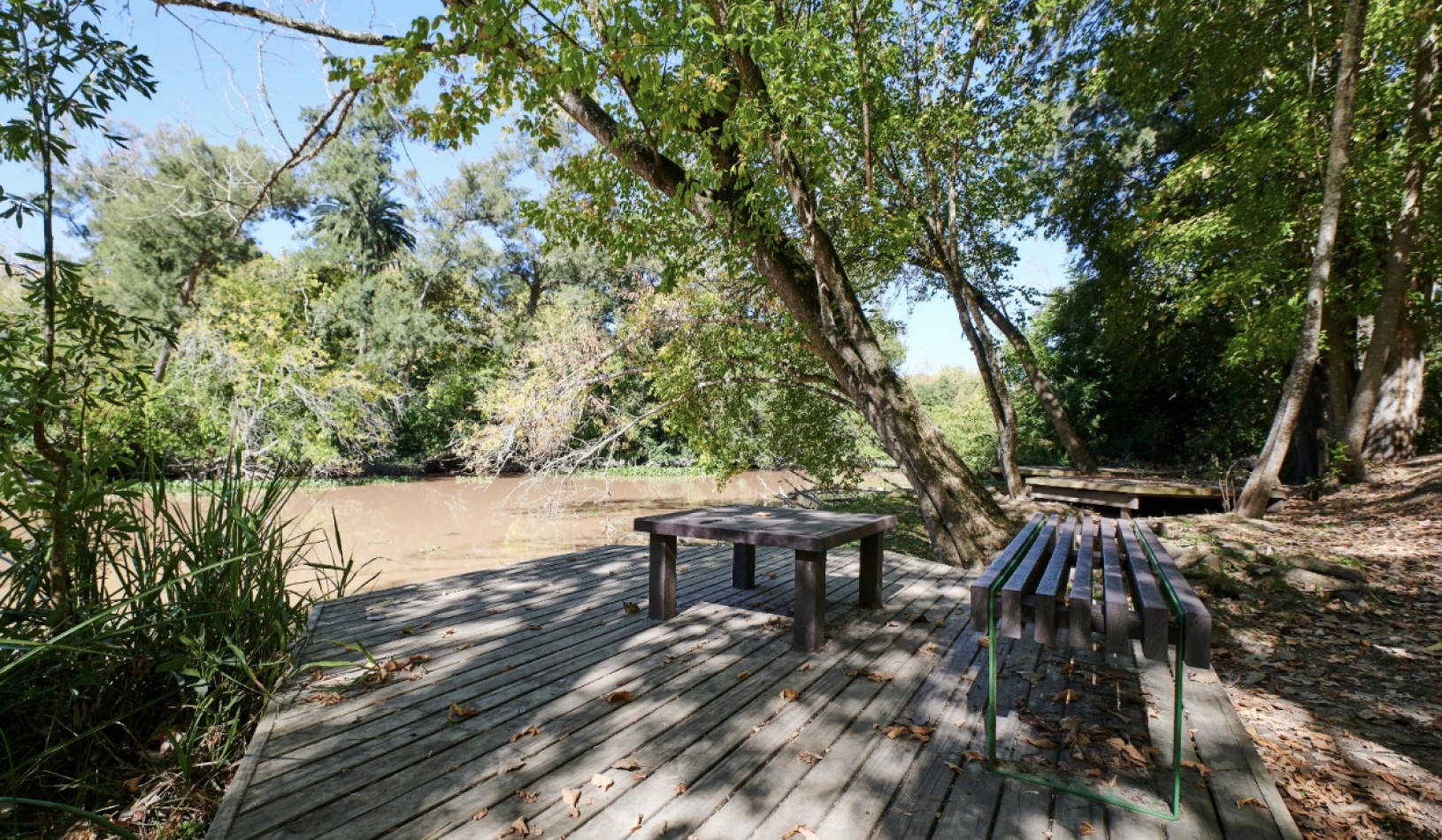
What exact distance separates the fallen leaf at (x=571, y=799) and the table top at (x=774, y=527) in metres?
1.24

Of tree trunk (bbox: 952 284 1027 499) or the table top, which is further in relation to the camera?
tree trunk (bbox: 952 284 1027 499)

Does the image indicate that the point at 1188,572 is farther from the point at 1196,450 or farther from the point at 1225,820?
the point at 1196,450

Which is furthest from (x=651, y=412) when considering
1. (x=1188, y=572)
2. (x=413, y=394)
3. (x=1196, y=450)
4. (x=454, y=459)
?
(x=454, y=459)

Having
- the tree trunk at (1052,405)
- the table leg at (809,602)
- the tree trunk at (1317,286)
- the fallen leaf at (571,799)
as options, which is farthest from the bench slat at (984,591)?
the tree trunk at (1052,405)

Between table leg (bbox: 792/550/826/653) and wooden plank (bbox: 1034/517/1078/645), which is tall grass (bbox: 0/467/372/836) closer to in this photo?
table leg (bbox: 792/550/826/653)

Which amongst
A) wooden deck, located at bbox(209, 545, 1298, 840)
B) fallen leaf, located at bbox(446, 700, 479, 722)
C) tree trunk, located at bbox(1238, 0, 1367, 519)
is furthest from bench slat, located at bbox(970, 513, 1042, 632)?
tree trunk, located at bbox(1238, 0, 1367, 519)

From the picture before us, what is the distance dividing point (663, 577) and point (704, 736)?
4.06 feet

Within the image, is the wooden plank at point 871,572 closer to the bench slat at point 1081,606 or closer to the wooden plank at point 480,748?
the wooden plank at point 480,748

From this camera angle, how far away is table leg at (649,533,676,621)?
3.29 meters

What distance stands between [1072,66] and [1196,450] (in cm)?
821

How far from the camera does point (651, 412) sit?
7.93 m

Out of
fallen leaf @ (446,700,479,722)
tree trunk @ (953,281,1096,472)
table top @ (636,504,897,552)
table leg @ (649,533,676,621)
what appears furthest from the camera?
tree trunk @ (953,281,1096,472)

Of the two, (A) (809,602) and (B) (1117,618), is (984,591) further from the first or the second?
(A) (809,602)

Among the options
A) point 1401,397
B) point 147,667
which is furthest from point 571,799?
point 1401,397
